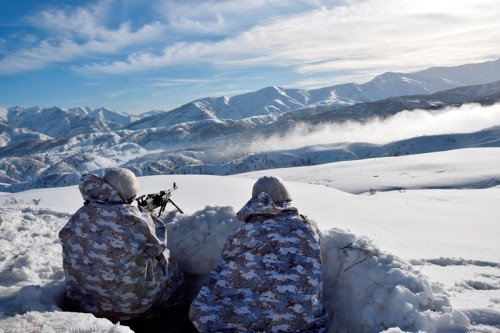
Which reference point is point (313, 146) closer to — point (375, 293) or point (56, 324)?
point (375, 293)

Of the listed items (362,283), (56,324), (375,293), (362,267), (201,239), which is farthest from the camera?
(201,239)

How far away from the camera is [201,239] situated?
15.1ft

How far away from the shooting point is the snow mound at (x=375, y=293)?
294cm

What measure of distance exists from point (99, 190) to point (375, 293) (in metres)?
2.58

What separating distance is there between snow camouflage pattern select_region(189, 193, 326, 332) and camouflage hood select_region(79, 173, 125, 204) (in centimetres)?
116

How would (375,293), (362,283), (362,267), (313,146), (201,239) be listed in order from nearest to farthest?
(375,293), (362,283), (362,267), (201,239), (313,146)

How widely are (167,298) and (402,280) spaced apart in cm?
226

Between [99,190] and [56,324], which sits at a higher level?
[99,190]

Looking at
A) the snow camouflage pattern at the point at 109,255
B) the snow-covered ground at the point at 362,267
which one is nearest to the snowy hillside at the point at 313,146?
the snow-covered ground at the point at 362,267

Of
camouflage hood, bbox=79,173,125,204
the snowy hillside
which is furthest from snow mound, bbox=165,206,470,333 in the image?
the snowy hillside

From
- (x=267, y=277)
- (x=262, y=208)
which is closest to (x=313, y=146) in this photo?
(x=262, y=208)

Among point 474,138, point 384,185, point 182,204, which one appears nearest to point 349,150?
point 474,138

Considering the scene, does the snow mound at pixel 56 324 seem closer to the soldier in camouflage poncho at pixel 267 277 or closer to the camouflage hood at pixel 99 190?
the soldier in camouflage poncho at pixel 267 277

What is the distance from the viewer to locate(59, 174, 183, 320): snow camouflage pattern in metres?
3.68
